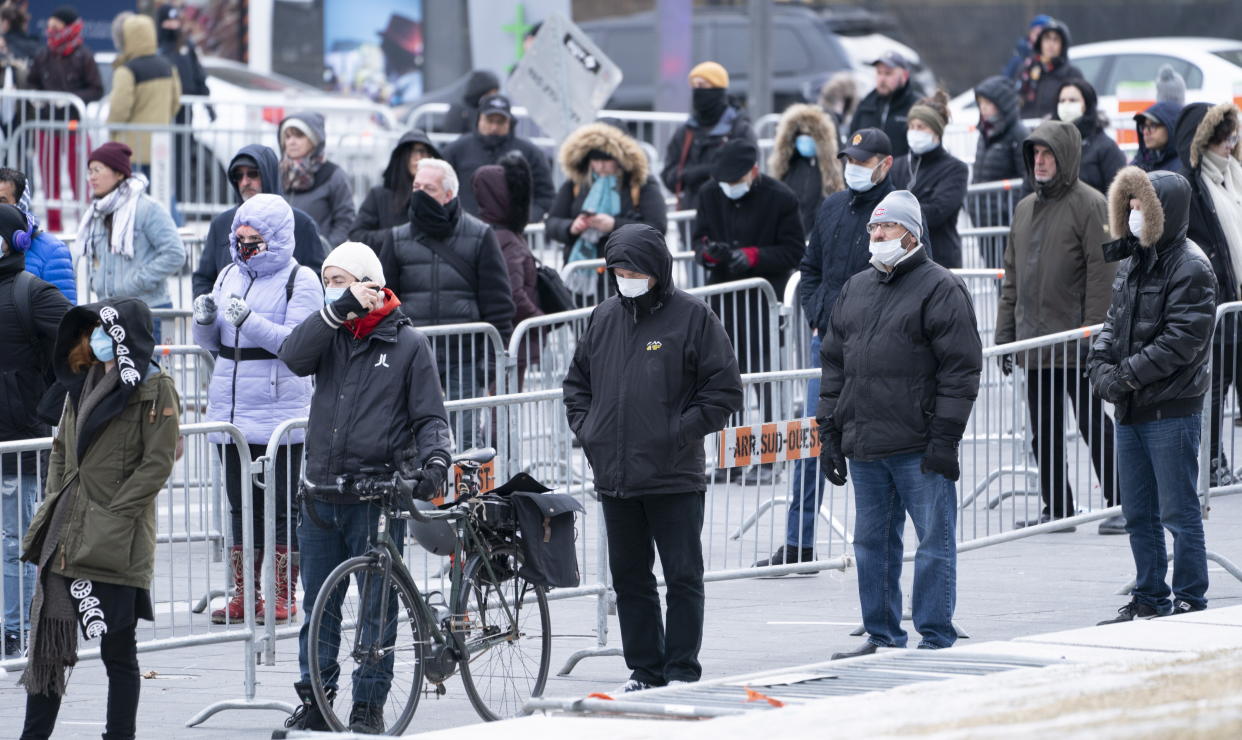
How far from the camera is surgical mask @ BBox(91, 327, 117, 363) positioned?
7.75 metres

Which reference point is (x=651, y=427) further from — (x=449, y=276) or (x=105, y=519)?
(x=449, y=276)

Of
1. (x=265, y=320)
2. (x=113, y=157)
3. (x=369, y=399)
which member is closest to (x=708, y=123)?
(x=113, y=157)

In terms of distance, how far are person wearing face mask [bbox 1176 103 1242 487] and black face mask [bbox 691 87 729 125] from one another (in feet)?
12.5

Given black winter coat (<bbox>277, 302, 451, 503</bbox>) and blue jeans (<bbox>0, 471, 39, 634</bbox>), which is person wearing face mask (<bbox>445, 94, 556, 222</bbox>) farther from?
black winter coat (<bbox>277, 302, 451, 503</bbox>)

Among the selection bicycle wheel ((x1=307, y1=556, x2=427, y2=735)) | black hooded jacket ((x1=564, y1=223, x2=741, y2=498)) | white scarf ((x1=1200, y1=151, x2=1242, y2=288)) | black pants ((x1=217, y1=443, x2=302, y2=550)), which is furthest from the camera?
white scarf ((x1=1200, y1=151, x2=1242, y2=288))

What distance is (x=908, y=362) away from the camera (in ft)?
28.8

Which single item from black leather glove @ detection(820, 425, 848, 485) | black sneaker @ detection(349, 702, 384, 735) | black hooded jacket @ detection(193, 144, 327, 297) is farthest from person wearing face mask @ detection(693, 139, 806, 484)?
black sneaker @ detection(349, 702, 384, 735)

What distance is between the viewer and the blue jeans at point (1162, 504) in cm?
955

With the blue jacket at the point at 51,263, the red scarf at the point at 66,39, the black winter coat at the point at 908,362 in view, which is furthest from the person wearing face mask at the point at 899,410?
the red scarf at the point at 66,39

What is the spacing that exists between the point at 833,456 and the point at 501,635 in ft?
5.17

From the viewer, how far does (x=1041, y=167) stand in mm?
11578

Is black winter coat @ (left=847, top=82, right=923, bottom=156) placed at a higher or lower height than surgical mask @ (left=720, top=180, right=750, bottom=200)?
higher

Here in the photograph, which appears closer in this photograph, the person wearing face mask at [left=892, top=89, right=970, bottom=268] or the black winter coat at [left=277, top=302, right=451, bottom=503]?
the black winter coat at [left=277, top=302, right=451, bottom=503]

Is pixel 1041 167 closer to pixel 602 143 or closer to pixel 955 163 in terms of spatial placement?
pixel 955 163
